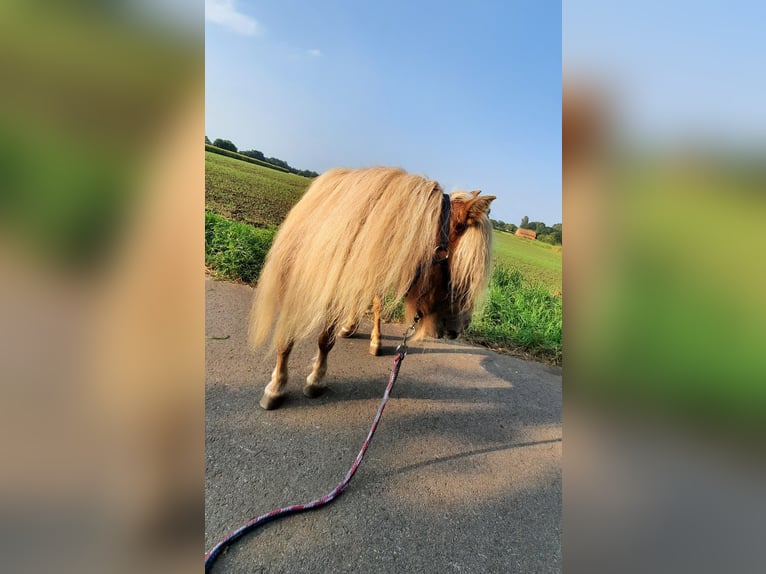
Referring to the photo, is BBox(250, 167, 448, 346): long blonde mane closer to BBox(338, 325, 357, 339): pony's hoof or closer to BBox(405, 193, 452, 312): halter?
BBox(405, 193, 452, 312): halter

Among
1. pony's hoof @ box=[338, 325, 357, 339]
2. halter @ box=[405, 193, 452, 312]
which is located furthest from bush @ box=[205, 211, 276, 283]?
halter @ box=[405, 193, 452, 312]

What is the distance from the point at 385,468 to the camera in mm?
2484

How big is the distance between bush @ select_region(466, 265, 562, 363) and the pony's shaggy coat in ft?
7.65

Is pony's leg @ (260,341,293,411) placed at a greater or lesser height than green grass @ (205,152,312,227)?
lesser

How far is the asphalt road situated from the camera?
190 cm

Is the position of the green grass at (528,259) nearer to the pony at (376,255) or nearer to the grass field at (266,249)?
the grass field at (266,249)

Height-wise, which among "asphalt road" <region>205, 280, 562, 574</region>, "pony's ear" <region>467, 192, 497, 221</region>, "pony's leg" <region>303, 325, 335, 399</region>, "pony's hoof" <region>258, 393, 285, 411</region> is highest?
"pony's ear" <region>467, 192, 497, 221</region>

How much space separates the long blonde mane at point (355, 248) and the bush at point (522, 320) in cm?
256

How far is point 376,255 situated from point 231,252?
12.7 feet

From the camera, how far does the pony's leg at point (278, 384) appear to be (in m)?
2.93
